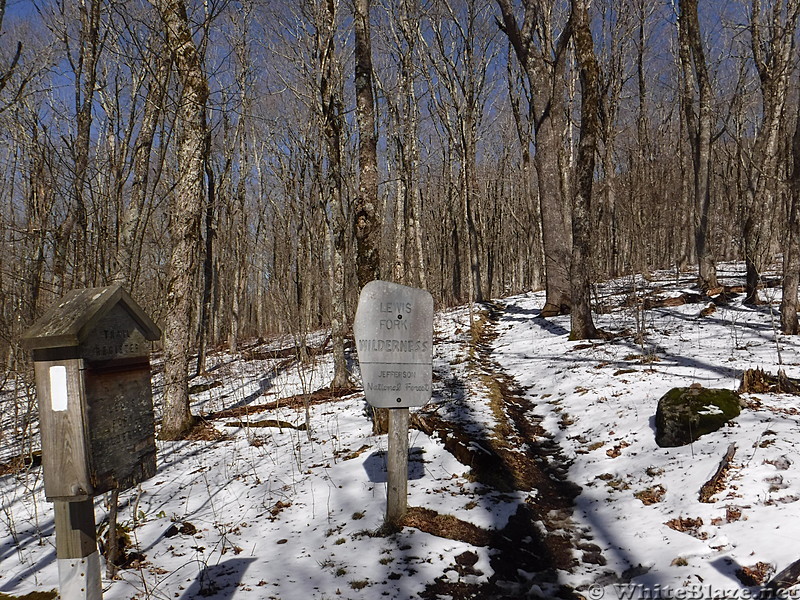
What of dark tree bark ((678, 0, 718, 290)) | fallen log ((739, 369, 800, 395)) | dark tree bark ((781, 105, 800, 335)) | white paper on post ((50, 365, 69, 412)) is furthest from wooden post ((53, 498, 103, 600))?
dark tree bark ((678, 0, 718, 290))

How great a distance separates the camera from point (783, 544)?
3070 mm

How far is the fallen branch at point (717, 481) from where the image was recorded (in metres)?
3.86

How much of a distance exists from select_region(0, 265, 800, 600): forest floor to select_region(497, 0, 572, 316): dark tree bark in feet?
17.8

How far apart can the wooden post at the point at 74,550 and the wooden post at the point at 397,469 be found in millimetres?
2192

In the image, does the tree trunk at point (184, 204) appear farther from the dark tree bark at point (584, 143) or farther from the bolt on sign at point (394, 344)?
the dark tree bark at point (584, 143)

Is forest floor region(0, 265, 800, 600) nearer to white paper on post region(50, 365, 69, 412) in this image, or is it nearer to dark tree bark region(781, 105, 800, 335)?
dark tree bark region(781, 105, 800, 335)

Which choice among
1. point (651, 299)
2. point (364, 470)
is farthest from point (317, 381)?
point (651, 299)

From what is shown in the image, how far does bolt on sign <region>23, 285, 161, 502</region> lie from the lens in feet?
7.27

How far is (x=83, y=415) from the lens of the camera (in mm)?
2236

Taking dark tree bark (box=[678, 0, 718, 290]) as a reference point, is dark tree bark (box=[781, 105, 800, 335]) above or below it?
below

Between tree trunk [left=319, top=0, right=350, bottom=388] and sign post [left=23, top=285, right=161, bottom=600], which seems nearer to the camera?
sign post [left=23, top=285, right=161, bottom=600]

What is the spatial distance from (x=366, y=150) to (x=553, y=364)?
16.7 ft

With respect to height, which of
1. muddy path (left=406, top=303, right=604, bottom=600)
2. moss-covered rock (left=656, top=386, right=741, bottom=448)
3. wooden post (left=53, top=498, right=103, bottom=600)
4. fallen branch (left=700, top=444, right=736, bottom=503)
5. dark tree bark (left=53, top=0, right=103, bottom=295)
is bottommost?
muddy path (left=406, top=303, right=604, bottom=600)

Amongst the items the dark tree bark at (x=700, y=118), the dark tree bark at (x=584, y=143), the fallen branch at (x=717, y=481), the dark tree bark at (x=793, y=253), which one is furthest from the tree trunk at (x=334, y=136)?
the dark tree bark at (x=700, y=118)
